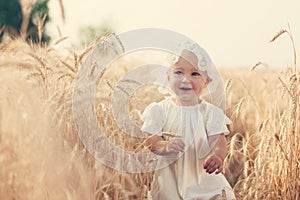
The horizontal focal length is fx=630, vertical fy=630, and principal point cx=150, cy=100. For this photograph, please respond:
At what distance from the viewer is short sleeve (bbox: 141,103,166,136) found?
8.11 feet

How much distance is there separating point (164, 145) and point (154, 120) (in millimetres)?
151

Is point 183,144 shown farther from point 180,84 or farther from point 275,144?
point 275,144

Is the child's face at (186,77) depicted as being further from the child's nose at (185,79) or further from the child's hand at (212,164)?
the child's hand at (212,164)

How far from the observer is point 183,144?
243cm

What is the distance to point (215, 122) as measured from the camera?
8.23 ft

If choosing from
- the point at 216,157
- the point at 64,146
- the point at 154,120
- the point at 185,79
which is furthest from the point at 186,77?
the point at 64,146

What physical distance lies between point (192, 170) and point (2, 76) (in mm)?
828

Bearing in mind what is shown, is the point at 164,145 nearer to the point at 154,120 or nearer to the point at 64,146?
the point at 154,120

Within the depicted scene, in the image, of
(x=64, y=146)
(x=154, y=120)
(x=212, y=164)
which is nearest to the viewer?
(x=64, y=146)

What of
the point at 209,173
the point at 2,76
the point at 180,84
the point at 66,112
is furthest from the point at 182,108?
the point at 2,76

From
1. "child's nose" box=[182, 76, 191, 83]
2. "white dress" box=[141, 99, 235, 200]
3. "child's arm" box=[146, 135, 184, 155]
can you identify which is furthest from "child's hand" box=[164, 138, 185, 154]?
"child's nose" box=[182, 76, 191, 83]

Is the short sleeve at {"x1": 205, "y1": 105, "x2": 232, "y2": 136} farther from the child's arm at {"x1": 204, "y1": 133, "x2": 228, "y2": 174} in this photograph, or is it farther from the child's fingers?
the child's fingers

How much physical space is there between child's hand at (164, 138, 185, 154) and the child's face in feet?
0.62

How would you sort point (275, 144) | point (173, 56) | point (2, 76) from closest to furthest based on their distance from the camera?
point (2, 76) → point (173, 56) → point (275, 144)
